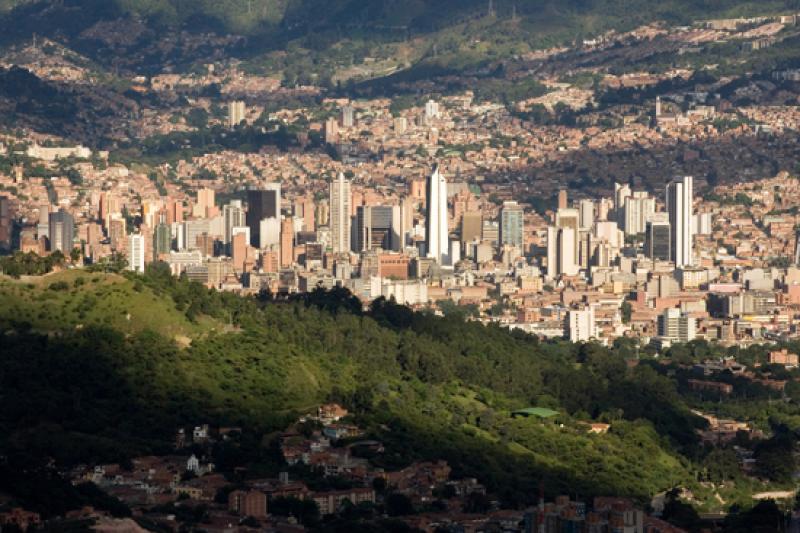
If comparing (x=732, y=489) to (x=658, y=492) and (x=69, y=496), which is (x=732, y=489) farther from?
(x=69, y=496)

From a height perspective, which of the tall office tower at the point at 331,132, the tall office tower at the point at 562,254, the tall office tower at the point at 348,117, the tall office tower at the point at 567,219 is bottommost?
the tall office tower at the point at 562,254

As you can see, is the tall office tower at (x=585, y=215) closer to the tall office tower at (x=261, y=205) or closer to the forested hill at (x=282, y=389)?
the tall office tower at (x=261, y=205)

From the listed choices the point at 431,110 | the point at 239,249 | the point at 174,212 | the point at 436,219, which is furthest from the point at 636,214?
the point at 431,110

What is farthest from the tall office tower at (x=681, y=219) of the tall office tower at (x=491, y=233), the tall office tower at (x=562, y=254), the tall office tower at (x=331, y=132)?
the tall office tower at (x=331, y=132)

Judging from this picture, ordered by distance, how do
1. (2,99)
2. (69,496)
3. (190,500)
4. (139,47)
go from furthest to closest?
(139,47) → (2,99) → (190,500) → (69,496)

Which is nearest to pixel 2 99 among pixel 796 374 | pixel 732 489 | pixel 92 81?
pixel 92 81
